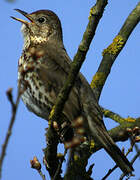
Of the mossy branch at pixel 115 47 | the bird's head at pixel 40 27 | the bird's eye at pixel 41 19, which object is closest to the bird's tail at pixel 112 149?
the mossy branch at pixel 115 47

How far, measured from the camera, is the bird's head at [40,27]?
571cm

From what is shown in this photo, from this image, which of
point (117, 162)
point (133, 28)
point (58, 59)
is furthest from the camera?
point (133, 28)

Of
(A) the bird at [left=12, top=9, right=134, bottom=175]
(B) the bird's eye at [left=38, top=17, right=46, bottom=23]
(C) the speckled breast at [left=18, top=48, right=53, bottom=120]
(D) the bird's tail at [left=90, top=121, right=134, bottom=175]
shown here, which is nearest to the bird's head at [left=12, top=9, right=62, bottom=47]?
(B) the bird's eye at [left=38, top=17, right=46, bottom=23]

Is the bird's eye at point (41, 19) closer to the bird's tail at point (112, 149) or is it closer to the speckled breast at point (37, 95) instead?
the speckled breast at point (37, 95)

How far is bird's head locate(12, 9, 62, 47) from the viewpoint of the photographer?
18.7 feet

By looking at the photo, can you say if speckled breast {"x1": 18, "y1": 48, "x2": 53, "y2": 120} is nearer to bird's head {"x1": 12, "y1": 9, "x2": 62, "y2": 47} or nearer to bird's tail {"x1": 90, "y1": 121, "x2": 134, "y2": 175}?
bird's tail {"x1": 90, "y1": 121, "x2": 134, "y2": 175}

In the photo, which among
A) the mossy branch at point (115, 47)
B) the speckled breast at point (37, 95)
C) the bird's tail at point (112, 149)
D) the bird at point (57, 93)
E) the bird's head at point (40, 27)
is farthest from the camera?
the bird's head at point (40, 27)

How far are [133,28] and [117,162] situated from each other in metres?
2.36

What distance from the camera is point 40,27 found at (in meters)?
5.84

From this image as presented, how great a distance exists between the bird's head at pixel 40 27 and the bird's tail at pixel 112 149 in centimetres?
207

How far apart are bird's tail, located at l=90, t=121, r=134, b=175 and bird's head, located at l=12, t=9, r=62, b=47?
6.78 feet

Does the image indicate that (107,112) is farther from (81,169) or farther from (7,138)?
(7,138)

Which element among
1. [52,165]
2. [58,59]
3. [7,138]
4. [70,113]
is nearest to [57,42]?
[58,59]

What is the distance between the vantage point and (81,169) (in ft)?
13.5
